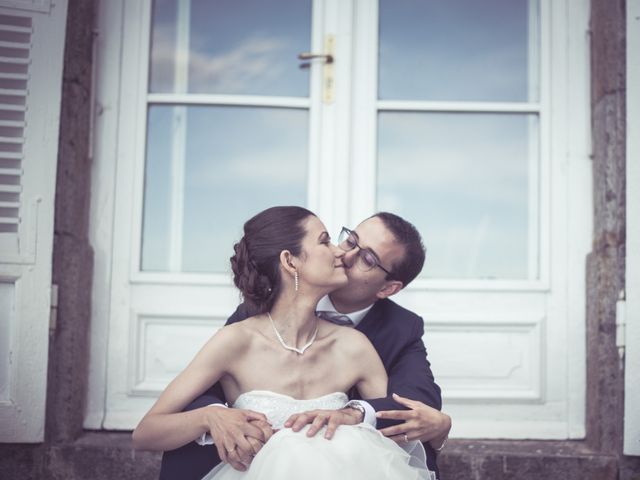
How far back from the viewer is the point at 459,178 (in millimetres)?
3770

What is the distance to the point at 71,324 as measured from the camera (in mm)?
3344

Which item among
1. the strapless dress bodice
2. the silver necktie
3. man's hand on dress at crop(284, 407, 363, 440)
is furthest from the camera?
the silver necktie

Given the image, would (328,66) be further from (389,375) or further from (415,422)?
(415,422)

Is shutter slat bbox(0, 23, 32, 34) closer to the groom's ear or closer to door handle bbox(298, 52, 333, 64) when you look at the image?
door handle bbox(298, 52, 333, 64)

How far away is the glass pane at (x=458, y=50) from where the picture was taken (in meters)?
3.77

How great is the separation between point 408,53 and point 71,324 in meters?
2.13

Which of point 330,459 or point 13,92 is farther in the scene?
point 13,92

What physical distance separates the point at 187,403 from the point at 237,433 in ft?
0.83

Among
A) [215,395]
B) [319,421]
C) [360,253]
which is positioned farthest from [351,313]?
[319,421]

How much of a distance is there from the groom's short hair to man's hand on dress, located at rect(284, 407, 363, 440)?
736 mm

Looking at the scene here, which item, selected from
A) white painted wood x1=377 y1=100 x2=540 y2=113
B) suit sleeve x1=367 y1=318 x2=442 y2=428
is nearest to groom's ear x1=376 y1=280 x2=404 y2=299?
suit sleeve x1=367 y1=318 x2=442 y2=428

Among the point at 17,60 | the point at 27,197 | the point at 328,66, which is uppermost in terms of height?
the point at 328,66

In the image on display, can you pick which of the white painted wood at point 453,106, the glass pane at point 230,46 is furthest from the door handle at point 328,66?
the white painted wood at point 453,106

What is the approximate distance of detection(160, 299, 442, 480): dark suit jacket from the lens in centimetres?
228
